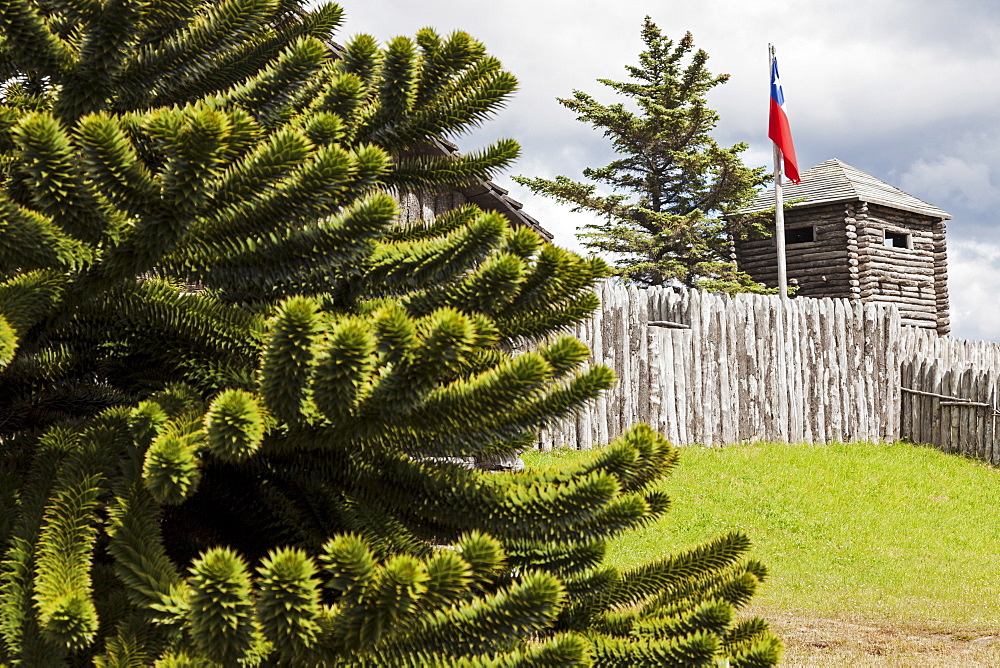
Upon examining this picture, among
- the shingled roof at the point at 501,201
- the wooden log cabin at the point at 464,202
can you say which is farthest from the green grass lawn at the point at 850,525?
the wooden log cabin at the point at 464,202

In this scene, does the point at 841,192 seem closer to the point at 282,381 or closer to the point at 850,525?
the point at 850,525

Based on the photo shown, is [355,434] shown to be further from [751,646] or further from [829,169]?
[829,169]

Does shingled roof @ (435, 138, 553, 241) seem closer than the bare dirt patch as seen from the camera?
No

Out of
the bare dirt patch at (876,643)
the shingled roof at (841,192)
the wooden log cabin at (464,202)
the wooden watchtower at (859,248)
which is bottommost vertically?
the bare dirt patch at (876,643)

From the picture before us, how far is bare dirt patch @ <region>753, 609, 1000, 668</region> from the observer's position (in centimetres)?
600

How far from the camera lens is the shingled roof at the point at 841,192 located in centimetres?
2767

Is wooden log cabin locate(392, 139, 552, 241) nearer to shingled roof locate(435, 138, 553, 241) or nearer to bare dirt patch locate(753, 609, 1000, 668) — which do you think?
shingled roof locate(435, 138, 553, 241)

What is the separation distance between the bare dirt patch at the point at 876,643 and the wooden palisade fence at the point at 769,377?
520 centimetres

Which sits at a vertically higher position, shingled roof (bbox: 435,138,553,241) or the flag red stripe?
the flag red stripe

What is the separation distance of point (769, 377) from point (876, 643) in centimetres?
855

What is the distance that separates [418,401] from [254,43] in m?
1.35

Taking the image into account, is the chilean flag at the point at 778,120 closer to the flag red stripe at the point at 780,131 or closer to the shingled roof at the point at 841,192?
the flag red stripe at the point at 780,131

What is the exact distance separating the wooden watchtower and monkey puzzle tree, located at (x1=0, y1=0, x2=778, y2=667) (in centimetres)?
2558

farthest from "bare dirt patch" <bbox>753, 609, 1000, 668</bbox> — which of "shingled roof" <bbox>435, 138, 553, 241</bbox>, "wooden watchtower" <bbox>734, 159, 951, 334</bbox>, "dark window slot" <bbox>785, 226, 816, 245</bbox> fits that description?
"dark window slot" <bbox>785, 226, 816, 245</bbox>
